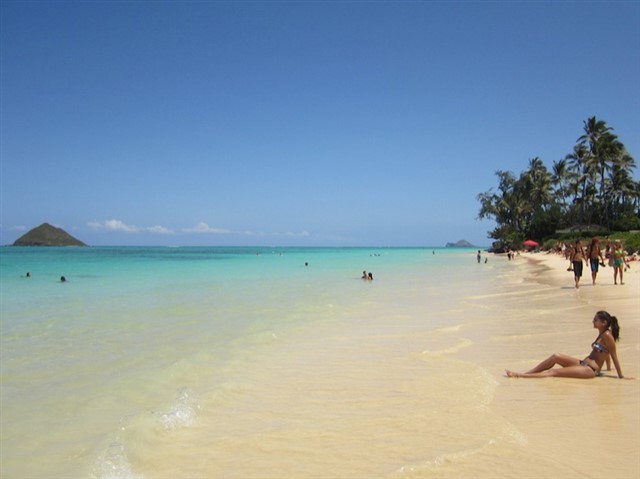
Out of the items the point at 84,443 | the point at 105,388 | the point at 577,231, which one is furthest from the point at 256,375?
the point at 577,231

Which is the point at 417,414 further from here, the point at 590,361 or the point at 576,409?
the point at 590,361

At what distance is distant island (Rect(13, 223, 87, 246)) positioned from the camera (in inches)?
6033

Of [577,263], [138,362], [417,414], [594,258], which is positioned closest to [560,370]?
[417,414]

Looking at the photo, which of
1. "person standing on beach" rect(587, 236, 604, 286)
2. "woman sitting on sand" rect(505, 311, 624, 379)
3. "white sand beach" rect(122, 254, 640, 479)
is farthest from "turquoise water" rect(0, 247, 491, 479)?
"person standing on beach" rect(587, 236, 604, 286)

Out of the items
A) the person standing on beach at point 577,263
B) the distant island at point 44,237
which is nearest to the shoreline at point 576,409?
the person standing on beach at point 577,263

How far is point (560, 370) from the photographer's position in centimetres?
581

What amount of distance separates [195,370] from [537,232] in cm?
7077

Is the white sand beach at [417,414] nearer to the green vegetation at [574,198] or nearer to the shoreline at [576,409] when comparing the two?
the shoreline at [576,409]

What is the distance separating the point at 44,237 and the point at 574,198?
160m

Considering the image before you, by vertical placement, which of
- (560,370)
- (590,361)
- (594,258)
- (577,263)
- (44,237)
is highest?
(44,237)

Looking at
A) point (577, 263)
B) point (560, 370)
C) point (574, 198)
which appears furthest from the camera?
point (574, 198)

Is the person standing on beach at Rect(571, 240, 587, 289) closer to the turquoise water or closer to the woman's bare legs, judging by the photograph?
the turquoise water

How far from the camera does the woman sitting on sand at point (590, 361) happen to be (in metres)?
5.77

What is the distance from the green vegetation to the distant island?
143 m
